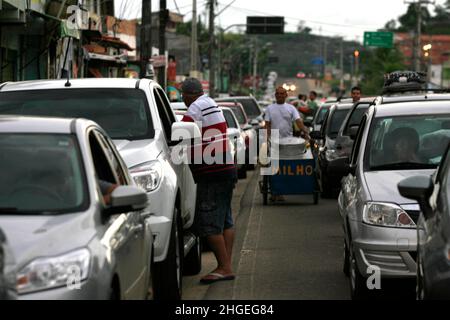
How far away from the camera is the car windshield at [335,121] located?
21.4 meters

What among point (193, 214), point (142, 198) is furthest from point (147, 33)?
point (142, 198)

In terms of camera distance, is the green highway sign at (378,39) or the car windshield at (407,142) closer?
the car windshield at (407,142)

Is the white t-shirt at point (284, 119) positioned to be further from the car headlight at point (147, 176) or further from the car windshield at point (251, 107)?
the car windshield at point (251, 107)

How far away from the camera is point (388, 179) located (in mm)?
10133

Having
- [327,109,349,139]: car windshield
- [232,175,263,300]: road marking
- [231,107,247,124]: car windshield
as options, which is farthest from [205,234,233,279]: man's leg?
[231,107,247,124]: car windshield

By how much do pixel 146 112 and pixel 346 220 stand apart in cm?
210

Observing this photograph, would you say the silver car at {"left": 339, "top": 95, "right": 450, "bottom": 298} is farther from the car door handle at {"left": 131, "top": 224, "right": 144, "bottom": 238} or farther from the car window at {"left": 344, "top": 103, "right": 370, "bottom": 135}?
the car window at {"left": 344, "top": 103, "right": 370, "bottom": 135}

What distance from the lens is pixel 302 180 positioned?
18.7 m

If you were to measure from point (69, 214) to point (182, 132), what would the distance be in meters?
3.99

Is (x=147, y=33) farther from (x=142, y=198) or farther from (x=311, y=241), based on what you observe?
(x=142, y=198)

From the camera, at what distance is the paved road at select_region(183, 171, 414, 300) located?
10398 millimetres

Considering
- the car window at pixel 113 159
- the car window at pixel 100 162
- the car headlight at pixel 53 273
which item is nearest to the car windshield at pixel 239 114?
the car window at pixel 113 159
